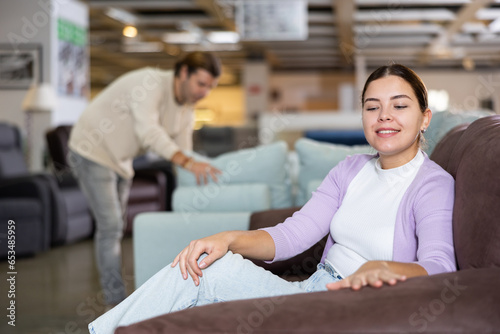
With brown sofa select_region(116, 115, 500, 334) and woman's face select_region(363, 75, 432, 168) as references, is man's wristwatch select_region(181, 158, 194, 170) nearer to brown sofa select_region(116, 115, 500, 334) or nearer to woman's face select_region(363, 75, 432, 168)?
woman's face select_region(363, 75, 432, 168)

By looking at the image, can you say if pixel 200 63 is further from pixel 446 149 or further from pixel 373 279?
pixel 373 279

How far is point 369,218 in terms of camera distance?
150cm

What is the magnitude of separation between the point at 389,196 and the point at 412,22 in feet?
31.6

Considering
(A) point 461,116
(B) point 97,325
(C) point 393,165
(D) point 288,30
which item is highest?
(D) point 288,30

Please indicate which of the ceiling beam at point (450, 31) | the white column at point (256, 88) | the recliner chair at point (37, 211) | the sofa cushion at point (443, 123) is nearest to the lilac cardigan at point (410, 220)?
the sofa cushion at point (443, 123)

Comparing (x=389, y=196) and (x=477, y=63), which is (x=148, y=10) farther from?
(x=477, y=63)

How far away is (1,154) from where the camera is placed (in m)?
5.40

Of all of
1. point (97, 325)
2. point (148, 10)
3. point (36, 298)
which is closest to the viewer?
point (97, 325)

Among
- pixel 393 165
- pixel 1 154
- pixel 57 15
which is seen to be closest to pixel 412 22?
pixel 57 15

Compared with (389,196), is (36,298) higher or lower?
lower

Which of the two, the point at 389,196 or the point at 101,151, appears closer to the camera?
the point at 389,196

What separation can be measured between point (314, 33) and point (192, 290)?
33.5 ft

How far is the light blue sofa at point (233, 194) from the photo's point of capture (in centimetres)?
245

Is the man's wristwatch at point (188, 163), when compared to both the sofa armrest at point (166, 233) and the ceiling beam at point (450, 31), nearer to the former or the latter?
the sofa armrest at point (166, 233)
